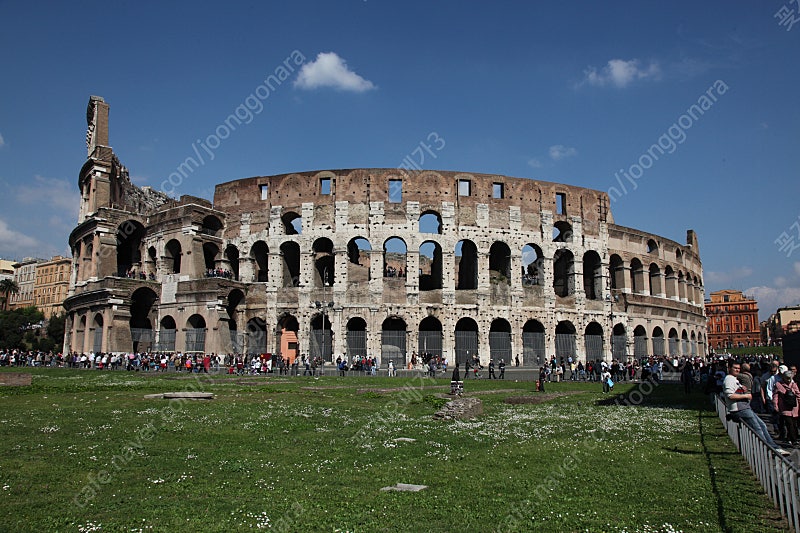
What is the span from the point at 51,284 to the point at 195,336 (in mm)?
87613

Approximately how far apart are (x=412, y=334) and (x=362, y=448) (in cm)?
3016

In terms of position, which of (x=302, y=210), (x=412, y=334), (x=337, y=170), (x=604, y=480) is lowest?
(x=604, y=480)

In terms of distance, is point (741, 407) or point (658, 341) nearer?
point (741, 407)

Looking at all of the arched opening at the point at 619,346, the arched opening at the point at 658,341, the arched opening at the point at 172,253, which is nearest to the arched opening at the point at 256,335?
the arched opening at the point at 172,253

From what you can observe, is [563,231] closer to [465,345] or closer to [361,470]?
[465,345]

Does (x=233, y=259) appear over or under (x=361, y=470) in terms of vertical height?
over

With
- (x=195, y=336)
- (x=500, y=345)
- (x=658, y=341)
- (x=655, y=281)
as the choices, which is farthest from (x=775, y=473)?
(x=655, y=281)

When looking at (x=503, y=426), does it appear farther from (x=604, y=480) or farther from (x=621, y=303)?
(x=621, y=303)

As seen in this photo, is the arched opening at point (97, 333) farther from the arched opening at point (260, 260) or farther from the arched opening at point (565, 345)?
the arched opening at point (565, 345)

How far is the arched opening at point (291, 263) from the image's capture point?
4391cm

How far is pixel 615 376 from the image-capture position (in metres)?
33.7

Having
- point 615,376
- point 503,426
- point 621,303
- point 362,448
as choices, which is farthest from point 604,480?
point 621,303

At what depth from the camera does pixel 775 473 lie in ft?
24.2

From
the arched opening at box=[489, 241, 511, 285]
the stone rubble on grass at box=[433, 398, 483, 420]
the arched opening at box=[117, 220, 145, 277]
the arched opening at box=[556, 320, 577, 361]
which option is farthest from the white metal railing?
the arched opening at box=[117, 220, 145, 277]
